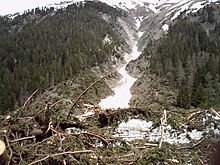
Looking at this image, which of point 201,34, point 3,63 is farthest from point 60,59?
point 201,34

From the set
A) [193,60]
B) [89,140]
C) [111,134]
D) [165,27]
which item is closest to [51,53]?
[193,60]

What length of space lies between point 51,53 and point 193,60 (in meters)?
25.6

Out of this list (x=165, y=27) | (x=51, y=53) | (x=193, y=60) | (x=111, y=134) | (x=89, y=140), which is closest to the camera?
(x=89, y=140)

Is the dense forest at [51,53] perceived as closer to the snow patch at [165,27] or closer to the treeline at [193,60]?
the treeline at [193,60]

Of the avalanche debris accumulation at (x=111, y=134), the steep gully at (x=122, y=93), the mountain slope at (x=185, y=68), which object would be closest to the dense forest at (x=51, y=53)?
the steep gully at (x=122, y=93)

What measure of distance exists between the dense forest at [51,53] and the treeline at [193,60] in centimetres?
1040

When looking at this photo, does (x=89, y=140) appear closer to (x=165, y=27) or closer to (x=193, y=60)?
(x=193, y=60)

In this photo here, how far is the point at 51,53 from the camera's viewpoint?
64688mm

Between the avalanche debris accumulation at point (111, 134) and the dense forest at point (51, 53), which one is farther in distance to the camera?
the dense forest at point (51, 53)

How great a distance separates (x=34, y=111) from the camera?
523 centimetres

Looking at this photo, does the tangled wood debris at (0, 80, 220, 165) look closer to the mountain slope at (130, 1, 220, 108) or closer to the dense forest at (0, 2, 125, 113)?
the mountain slope at (130, 1, 220, 108)

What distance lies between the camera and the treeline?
3538 centimetres

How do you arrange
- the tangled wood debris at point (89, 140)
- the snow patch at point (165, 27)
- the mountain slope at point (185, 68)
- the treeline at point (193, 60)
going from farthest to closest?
the snow patch at point (165, 27)
the mountain slope at point (185, 68)
the treeline at point (193, 60)
the tangled wood debris at point (89, 140)

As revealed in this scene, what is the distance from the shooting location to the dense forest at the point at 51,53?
5116cm
